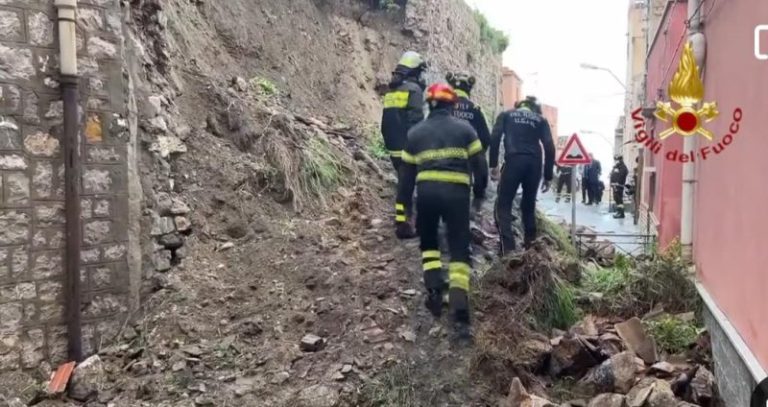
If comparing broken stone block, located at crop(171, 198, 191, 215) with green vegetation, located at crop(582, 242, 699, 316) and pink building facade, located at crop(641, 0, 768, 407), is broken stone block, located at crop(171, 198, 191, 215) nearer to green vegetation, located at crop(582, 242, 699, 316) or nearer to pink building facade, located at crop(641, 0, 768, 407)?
green vegetation, located at crop(582, 242, 699, 316)

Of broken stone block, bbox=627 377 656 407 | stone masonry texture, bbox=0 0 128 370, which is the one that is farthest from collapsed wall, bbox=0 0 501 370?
broken stone block, bbox=627 377 656 407

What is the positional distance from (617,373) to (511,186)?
2.62 m

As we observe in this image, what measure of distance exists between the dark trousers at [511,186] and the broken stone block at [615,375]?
2.14m

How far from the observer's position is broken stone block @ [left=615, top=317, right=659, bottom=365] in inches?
198

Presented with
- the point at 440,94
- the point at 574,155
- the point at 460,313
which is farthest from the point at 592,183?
the point at 460,313

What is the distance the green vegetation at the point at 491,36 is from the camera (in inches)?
693

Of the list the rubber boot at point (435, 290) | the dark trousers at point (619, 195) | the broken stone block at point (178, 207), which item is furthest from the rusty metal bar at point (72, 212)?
the dark trousers at point (619, 195)

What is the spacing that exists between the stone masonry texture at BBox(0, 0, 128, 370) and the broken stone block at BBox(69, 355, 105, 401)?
0.90 feet

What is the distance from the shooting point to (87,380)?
4.59 metres

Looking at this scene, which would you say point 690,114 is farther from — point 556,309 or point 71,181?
point 71,181

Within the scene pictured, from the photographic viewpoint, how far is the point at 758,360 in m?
3.69

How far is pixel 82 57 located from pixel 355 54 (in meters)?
7.43

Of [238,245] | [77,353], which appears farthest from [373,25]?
[77,353]

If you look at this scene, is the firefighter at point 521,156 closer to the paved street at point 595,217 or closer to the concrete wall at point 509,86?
the paved street at point 595,217
